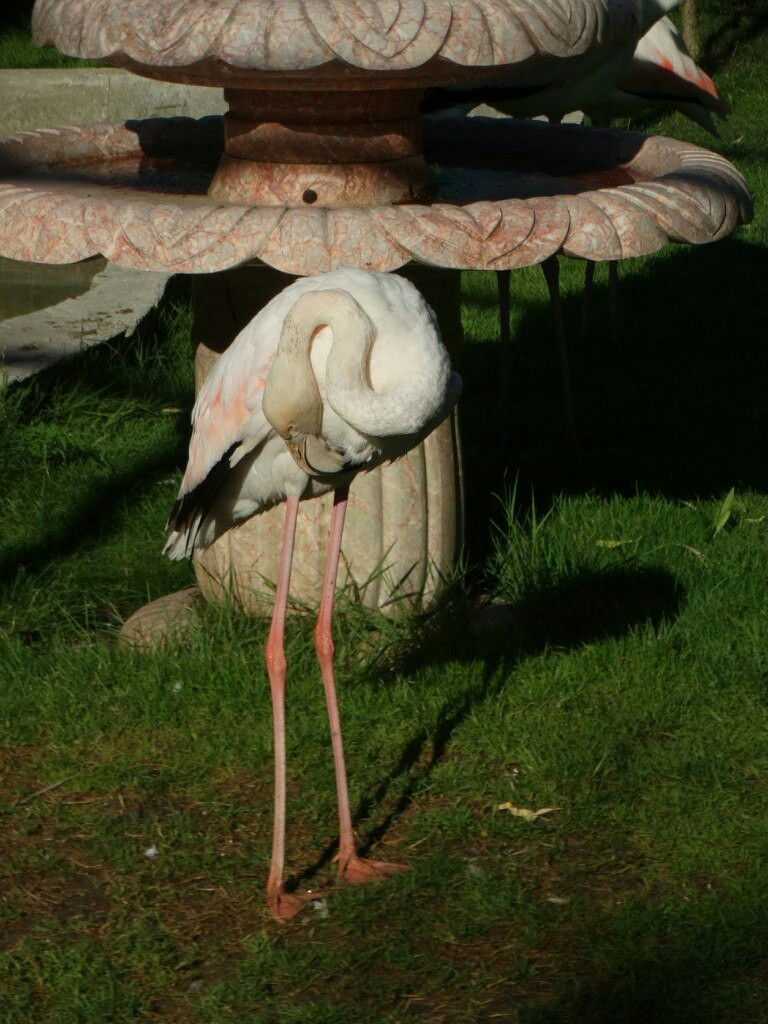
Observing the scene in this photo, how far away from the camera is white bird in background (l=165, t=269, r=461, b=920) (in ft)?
9.50

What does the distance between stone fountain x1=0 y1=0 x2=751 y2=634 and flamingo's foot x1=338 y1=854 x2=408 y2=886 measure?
1014 millimetres

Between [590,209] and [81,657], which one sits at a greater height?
[590,209]

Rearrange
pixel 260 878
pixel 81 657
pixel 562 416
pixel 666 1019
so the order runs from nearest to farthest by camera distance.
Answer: pixel 666 1019 < pixel 260 878 < pixel 81 657 < pixel 562 416

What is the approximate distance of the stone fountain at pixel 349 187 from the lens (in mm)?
3256

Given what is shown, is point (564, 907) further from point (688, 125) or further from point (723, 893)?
point (688, 125)

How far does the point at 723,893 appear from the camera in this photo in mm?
3135

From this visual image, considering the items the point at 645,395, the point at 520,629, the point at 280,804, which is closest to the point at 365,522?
the point at 520,629

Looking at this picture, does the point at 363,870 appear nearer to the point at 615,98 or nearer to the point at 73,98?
the point at 615,98

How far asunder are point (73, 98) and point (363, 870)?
896 centimetres

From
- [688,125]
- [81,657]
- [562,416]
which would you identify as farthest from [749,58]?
[81,657]

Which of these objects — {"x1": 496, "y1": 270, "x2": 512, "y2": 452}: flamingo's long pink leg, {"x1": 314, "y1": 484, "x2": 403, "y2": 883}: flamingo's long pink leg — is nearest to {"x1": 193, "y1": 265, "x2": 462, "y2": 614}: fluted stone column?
{"x1": 314, "y1": 484, "x2": 403, "y2": 883}: flamingo's long pink leg

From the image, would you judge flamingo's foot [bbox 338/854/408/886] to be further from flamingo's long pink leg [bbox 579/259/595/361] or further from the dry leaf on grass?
flamingo's long pink leg [bbox 579/259/595/361]

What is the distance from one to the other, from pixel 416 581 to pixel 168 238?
4.17 feet

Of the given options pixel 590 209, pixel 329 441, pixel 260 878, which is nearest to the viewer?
pixel 329 441
